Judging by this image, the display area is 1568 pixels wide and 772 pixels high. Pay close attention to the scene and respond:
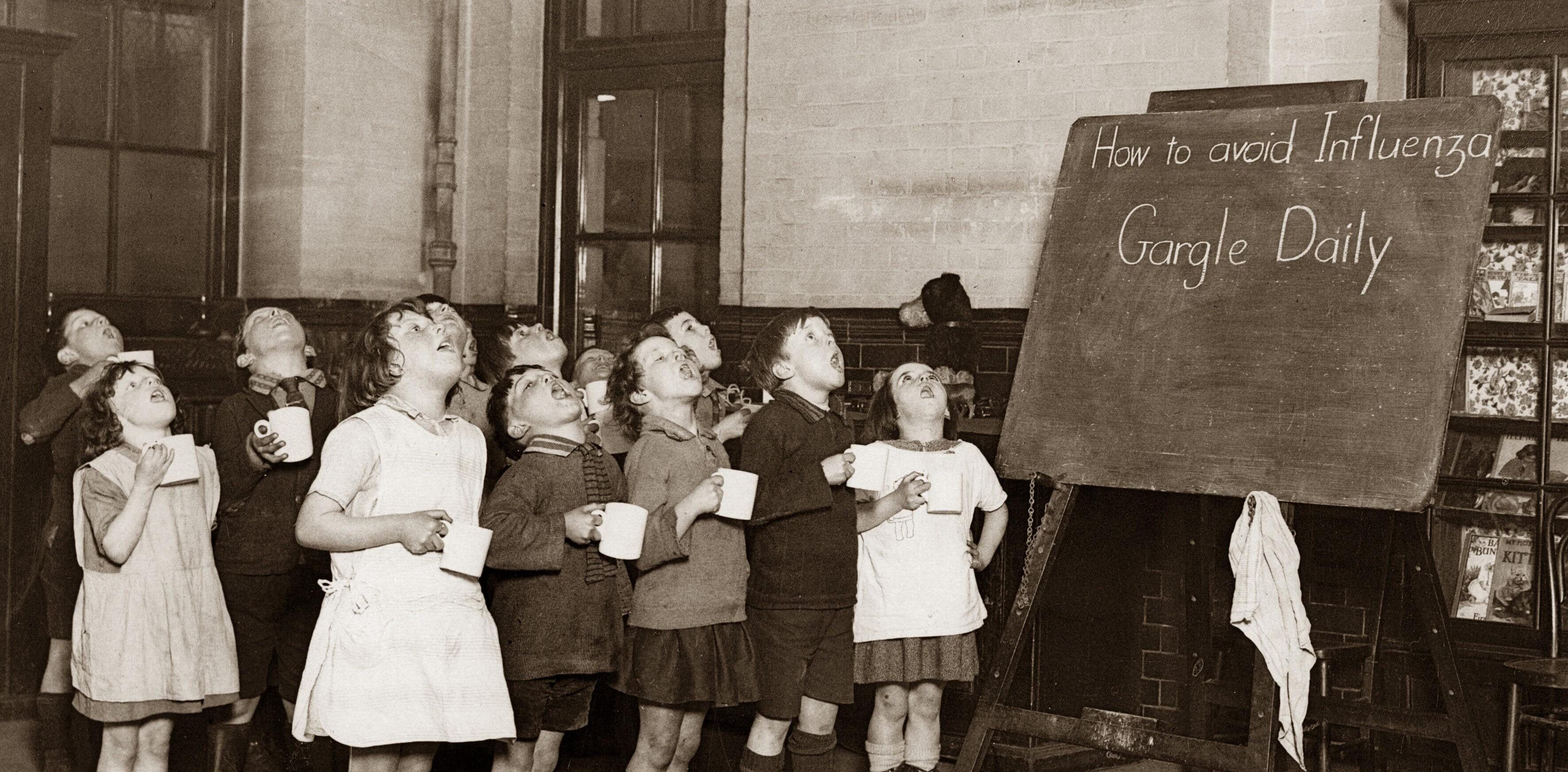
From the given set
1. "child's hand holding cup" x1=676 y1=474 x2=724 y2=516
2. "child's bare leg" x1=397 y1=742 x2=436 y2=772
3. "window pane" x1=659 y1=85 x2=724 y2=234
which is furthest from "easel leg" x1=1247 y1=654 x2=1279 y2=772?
"window pane" x1=659 y1=85 x2=724 y2=234

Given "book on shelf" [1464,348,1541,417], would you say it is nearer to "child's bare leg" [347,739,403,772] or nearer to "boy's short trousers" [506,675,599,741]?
"boy's short trousers" [506,675,599,741]

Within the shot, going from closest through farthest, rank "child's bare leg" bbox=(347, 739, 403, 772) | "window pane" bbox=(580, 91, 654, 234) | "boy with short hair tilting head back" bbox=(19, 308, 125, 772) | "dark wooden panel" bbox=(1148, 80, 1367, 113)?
"child's bare leg" bbox=(347, 739, 403, 772) → "dark wooden panel" bbox=(1148, 80, 1367, 113) → "boy with short hair tilting head back" bbox=(19, 308, 125, 772) → "window pane" bbox=(580, 91, 654, 234)

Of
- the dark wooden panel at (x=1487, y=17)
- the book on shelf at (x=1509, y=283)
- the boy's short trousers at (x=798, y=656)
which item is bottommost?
the boy's short trousers at (x=798, y=656)

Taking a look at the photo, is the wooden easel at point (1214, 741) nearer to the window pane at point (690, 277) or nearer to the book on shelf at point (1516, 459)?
the book on shelf at point (1516, 459)

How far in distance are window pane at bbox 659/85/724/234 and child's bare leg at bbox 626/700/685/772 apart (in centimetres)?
346

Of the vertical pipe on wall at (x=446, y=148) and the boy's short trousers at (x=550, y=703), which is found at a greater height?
the vertical pipe on wall at (x=446, y=148)

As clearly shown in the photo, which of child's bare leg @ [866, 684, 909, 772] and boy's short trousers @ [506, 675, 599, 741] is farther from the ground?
boy's short trousers @ [506, 675, 599, 741]

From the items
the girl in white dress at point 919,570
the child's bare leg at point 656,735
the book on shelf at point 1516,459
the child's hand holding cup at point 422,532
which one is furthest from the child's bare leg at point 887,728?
the book on shelf at point 1516,459

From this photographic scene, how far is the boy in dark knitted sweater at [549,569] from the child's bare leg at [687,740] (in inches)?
13.4

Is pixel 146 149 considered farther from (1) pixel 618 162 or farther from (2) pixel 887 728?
(2) pixel 887 728

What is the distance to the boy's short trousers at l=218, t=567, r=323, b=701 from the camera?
4566 mm

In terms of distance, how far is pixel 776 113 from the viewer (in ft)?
21.4

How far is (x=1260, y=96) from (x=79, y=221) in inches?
180

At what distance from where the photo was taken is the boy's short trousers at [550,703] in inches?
150
